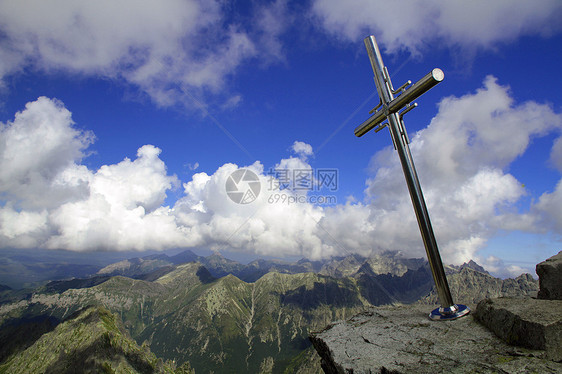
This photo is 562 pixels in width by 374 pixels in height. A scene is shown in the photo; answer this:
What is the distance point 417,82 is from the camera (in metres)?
7.27

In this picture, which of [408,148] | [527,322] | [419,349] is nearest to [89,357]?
[419,349]

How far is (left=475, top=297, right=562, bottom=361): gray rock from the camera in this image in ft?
16.4

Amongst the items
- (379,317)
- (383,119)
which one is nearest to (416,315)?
(379,317)

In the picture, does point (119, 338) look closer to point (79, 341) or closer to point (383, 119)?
point (79, 341)

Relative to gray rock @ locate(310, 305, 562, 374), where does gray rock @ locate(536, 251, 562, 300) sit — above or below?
above

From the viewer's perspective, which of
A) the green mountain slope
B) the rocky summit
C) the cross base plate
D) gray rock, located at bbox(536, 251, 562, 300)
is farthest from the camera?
the green mountain slope

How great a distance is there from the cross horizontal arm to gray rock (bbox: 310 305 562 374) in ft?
21.4

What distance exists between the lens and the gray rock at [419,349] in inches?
196

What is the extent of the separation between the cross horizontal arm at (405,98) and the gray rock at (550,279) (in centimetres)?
636

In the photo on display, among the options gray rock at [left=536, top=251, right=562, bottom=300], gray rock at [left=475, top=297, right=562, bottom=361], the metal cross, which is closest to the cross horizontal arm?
the metal cross

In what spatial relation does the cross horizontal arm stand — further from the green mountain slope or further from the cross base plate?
the green mountain slope

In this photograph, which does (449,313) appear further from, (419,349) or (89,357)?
(89,357)

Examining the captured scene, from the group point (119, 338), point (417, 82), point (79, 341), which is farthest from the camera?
point (119, 338)

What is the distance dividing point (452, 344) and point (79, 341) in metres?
260
